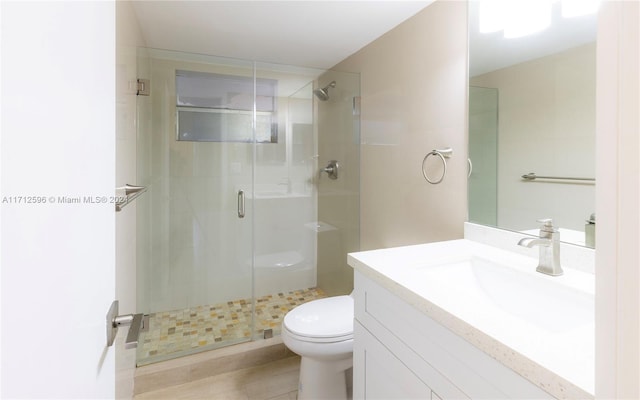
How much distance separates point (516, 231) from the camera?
4.12 ft

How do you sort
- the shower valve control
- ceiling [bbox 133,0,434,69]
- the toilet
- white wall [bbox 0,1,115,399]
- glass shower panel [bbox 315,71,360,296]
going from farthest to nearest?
the shower valve control
glass shower panel [bbox 315,71,360,296]
ceiling [bbox 133,0,434,69]
the toilet
white wall [bbox 0,1,115,399]

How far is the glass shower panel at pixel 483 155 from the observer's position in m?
1.35

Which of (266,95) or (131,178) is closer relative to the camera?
(131,178)

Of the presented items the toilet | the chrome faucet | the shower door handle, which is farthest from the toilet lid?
the shower door handle

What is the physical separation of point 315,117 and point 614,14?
249 centimetres

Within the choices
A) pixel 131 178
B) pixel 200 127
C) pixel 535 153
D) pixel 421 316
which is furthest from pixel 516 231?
pixel 200 127

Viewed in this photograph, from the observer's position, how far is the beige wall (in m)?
1.50

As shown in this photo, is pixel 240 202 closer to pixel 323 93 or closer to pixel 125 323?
pixel 323 93

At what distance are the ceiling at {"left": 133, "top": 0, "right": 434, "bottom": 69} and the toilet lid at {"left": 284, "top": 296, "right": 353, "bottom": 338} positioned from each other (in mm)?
1671

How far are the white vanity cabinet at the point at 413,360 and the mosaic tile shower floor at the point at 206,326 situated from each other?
50.5 inches

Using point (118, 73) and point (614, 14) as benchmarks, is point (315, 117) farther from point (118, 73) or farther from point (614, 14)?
point (614, 14)

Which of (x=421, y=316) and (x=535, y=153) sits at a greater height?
(x=535, y=153)

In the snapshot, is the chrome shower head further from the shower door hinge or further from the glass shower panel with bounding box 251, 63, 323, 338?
the shower door hinge

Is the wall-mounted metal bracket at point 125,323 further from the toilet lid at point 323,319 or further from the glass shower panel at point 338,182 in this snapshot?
the glass shower panel at point 338,182
